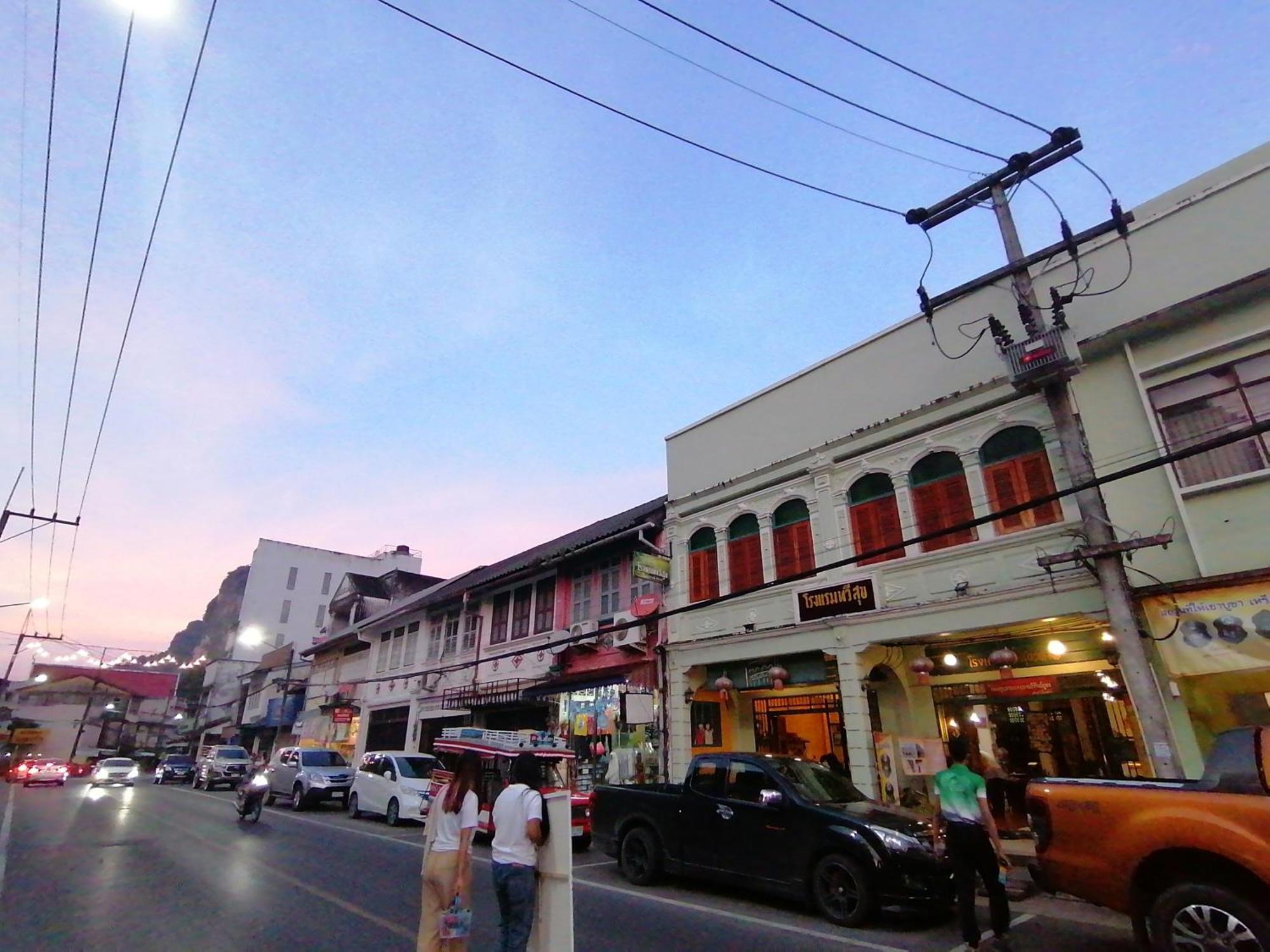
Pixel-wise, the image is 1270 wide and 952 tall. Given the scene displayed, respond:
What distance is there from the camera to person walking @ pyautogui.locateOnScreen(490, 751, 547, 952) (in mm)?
4699

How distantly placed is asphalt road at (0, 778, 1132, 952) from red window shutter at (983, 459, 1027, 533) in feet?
20.7

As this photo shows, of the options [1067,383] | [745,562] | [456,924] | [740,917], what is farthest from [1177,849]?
[745,562]

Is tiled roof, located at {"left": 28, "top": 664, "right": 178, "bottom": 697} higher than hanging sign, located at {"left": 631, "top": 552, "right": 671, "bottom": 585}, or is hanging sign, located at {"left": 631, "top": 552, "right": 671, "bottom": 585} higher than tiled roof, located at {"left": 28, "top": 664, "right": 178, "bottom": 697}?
tiled roof, located at {"left": 28, "top": 664, "right": 178, "bottom": 697}

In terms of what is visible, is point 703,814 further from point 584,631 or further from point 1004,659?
point 584,631

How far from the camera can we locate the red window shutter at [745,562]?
634 inches

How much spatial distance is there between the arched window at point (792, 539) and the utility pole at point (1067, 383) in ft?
18.3

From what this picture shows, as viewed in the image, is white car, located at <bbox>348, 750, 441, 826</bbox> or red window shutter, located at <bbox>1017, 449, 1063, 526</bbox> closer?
red window shutter, located at <bbox>1017, 449, 1063, 526</bbox>

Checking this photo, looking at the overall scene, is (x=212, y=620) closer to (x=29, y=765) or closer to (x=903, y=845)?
(x=29, y=765)

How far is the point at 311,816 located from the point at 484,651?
739 centimetres

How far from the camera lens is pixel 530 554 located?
2697 cm

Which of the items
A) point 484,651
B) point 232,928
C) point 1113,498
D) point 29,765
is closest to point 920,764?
point 1113,498

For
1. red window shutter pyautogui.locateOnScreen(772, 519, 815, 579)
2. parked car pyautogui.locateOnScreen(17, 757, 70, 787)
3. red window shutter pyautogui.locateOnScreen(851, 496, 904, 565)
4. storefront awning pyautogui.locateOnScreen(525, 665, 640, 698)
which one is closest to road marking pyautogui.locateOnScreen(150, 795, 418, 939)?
storefront awning pyautogui.locateOnScreen(525, 665, 640, 698)

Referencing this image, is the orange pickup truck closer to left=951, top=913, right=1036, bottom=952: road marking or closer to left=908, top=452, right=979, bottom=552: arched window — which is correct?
left=951, top=913, right=1036, bottom=952: road marking

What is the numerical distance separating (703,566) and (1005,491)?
24.7 feet
